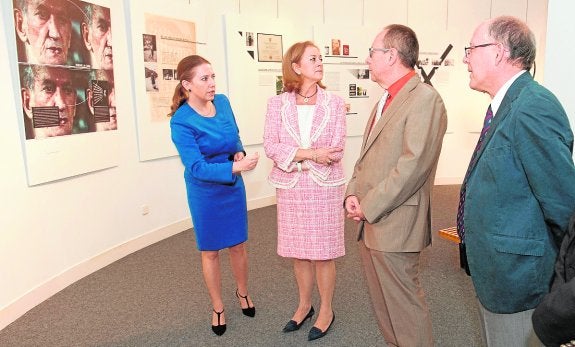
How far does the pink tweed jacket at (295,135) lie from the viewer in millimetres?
2983

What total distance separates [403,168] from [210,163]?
1374 mm

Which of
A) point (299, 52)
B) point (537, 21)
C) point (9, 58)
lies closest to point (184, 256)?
point (9, 58)

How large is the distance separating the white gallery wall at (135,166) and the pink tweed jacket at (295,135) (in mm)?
1221

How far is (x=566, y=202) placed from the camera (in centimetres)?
158

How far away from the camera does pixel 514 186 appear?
1651 millimetres

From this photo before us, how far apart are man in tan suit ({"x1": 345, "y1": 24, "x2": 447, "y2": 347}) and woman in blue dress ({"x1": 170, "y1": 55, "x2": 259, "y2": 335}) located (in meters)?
0.96

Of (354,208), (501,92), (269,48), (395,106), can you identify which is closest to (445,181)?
(269,48)

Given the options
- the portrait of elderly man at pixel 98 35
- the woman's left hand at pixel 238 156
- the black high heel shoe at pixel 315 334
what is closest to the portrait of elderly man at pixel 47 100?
the portrait of elderly man at pixel 98 35

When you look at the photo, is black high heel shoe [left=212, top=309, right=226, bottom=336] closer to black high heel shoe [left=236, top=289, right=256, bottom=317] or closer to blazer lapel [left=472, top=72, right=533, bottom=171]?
black high heel shoe [left=236, top=289, right=256, bottom=317]

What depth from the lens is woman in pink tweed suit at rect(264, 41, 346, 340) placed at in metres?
2.99

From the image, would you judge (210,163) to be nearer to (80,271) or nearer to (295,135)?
(295,135)

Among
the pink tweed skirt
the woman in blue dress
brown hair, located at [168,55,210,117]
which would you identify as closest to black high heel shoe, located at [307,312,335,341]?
the pink tweed skirt

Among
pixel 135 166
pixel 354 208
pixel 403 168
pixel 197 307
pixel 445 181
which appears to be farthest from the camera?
pixel 445 181

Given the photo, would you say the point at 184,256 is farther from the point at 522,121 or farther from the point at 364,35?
the point at 364,35
